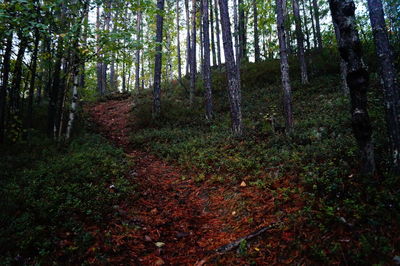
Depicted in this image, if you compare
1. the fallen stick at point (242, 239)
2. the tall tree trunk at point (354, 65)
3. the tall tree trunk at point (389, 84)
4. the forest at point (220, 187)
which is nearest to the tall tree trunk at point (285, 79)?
the forest at point (220, 187)

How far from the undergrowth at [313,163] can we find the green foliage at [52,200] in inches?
104

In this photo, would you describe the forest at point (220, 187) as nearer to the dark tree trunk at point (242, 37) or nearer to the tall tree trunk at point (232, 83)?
the tall tree trunk at point (232, 83)

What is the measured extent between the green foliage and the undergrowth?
8.65ft

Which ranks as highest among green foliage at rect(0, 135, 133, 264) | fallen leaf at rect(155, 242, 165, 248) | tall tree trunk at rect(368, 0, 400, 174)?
tall tree trunk at rect(368, 0, 400, 174)

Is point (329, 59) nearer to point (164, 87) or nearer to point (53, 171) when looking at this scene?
point (164, 87)

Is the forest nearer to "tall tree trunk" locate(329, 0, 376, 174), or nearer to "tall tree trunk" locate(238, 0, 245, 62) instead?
"tall tree trunk" locate(329, 0, 376, 174)

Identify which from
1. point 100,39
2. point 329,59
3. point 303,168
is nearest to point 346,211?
point 303,168

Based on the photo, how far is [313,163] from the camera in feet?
16.9

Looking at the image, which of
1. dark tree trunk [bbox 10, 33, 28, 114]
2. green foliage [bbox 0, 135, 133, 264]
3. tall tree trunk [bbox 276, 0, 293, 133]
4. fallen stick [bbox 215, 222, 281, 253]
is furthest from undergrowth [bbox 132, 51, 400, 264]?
dark tree trunk [bbox 10, 33, 28, 114]

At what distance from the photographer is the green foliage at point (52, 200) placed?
3.40m

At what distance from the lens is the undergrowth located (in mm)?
3033

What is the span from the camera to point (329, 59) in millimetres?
18484

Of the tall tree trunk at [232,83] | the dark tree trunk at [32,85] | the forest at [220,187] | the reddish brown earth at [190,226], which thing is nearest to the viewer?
the forest at [220,187]

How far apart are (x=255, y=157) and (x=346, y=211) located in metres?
3.43
